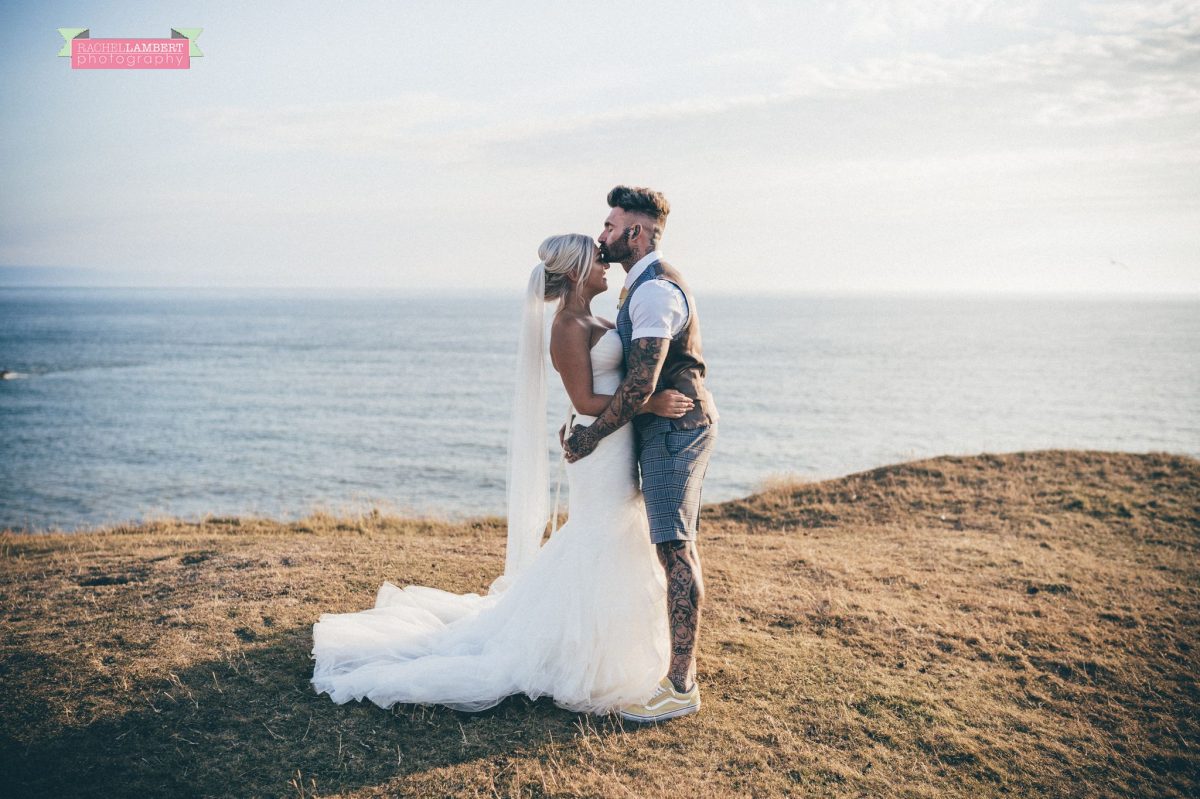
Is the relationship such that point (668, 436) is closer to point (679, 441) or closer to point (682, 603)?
point (679, 441)

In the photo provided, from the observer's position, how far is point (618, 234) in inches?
191

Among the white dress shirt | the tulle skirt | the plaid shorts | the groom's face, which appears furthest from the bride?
the white dress shirt

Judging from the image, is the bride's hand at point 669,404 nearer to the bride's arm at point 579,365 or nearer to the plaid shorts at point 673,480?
the bride's arm at point 579,365

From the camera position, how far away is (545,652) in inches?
194

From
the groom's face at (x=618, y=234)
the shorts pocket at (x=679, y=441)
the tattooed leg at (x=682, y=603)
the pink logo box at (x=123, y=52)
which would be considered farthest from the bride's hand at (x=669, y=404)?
the pink logo box at (x=123, y=52)

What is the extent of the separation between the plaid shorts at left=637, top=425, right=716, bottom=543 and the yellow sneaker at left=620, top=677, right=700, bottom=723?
105cm

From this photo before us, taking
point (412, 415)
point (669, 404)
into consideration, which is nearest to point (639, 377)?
point (669, 404)

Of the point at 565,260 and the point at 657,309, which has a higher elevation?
the point at 565,260

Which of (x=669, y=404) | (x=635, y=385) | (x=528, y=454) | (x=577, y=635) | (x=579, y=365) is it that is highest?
(x=579, y=365)

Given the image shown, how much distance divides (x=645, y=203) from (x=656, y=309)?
79 centimetres

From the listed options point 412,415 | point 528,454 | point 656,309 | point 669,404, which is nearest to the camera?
point 656,309

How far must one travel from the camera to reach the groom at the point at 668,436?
4715 mm

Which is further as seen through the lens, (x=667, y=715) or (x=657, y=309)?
(x=667, y=715)

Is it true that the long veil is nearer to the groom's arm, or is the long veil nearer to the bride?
the bride
